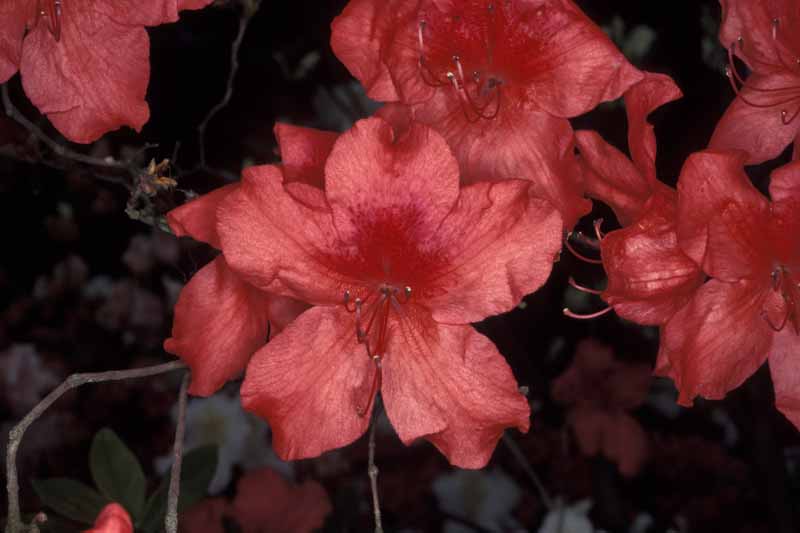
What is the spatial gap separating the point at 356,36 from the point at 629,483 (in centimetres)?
103

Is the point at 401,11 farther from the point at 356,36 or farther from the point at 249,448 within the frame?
the point at 249,448

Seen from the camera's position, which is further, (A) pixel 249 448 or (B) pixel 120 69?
(A) pixel 249 448

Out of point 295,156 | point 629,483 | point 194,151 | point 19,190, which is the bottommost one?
point 629,483

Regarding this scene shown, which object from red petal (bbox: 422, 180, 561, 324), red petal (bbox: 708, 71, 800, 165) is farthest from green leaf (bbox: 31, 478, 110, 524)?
red petal (bbox: 708, 71, 800, 165)

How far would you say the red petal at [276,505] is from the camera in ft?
4.44

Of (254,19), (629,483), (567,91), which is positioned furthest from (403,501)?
(567,91)

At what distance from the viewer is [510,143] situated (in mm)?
944

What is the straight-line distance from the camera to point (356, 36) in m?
0.88

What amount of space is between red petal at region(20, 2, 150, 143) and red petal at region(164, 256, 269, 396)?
150 millimetres

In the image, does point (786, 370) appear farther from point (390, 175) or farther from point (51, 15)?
point (51, 15)

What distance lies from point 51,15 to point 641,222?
0.53m

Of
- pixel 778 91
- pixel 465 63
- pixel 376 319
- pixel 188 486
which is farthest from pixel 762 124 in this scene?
pixel 188 486

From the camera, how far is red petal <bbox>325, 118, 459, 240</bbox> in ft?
2.62

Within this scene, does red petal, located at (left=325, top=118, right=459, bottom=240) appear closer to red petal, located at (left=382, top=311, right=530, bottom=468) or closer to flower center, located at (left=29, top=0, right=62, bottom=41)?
red petal, located at (left=382, top=311, right=530, bottom=468)
